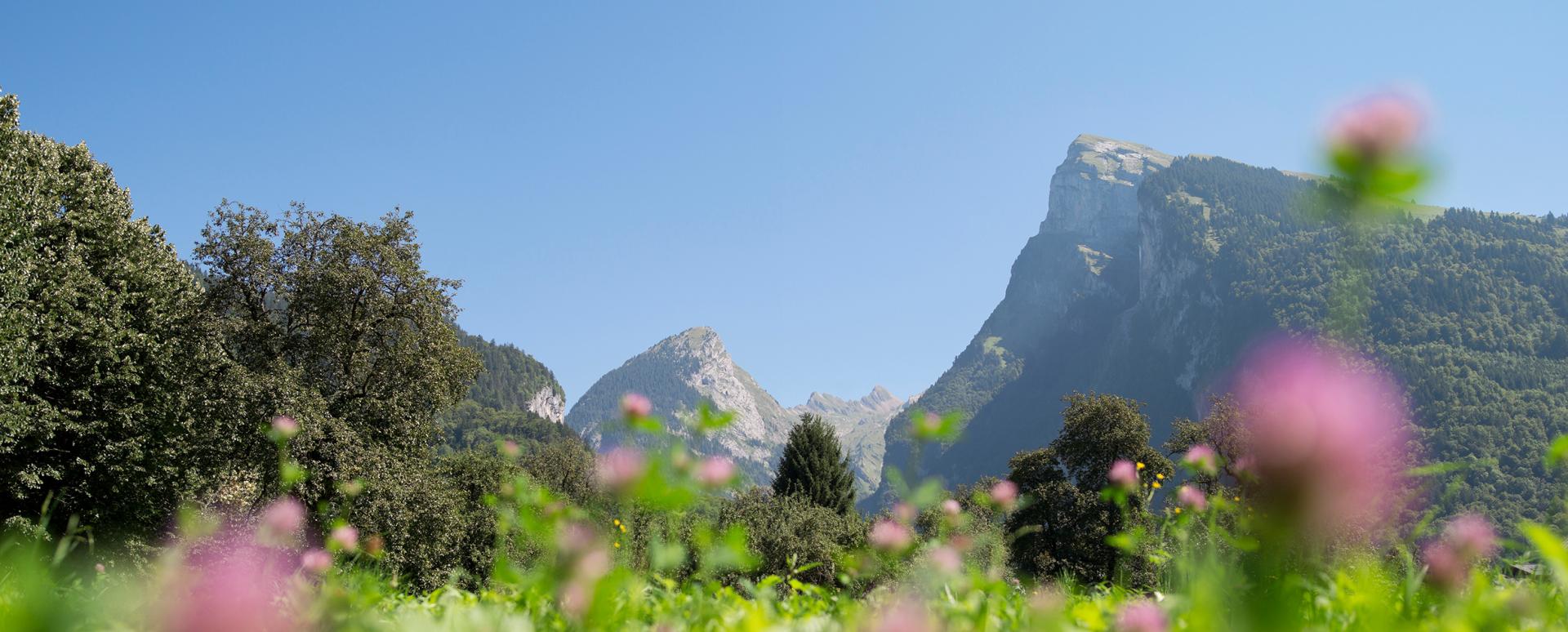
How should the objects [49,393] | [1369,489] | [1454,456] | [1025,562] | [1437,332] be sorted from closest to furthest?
[1369,489] < [49,393] < [1025,562] < [1454,456] < [1437,332]

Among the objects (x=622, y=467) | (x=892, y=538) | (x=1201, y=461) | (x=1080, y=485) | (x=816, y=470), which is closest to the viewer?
(x=622, y=467)

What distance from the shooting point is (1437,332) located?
172 m

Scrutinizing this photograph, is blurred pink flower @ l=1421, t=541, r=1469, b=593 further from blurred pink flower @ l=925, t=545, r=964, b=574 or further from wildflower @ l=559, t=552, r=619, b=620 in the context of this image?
wildflower @ l=559, t=552, r=619, b=620

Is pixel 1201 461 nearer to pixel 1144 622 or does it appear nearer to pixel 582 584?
pixel 1144 622

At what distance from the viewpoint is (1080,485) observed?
35.8 meters

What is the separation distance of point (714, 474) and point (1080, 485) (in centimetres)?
3560

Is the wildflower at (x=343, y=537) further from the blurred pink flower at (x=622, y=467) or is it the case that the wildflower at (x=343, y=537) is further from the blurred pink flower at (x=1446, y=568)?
the blurred pink flower at (x=1446, y=568)

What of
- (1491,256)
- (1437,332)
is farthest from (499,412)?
(1491,256)

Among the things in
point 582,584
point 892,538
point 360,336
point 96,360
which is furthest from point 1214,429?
point 582,584

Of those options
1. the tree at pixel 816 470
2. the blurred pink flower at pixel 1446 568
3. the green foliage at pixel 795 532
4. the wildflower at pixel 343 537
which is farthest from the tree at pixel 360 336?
the tree at pixel 816 470

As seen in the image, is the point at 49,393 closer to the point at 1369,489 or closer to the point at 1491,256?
the point at 1369,489

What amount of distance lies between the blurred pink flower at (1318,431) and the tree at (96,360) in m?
19.5

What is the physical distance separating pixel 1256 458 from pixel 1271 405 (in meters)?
0.30

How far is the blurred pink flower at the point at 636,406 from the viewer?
2793 millimetres
